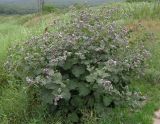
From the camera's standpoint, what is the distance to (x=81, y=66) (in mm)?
5289

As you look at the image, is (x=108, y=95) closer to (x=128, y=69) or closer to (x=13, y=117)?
(x=128, y=69)

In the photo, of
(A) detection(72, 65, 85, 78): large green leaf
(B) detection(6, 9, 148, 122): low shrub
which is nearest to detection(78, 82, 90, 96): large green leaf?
(B) detection(6, 9, 148, 122): low shrub

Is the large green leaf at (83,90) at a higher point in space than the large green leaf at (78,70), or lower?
lower

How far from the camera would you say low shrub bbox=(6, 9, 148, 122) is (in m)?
5.05

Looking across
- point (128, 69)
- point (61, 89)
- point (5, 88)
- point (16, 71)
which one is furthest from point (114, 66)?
point (5, 88)

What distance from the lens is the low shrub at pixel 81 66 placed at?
505cm

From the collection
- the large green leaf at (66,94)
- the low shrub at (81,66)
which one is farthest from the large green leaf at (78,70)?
the large green leaf at (66,94)

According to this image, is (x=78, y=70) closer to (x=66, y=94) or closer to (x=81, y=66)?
(x=81, y=66)

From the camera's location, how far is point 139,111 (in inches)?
222

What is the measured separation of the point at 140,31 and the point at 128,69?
10.7 ft

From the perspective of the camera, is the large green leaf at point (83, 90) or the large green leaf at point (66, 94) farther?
the large green leaf at point (83, 90)

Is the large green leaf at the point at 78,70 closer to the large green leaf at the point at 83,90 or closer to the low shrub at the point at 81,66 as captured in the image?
the low shrub at the point at 81,66

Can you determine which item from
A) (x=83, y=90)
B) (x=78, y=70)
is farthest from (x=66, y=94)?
(x=78, y=70)

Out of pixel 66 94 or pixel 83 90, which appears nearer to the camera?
pixel 66 94
